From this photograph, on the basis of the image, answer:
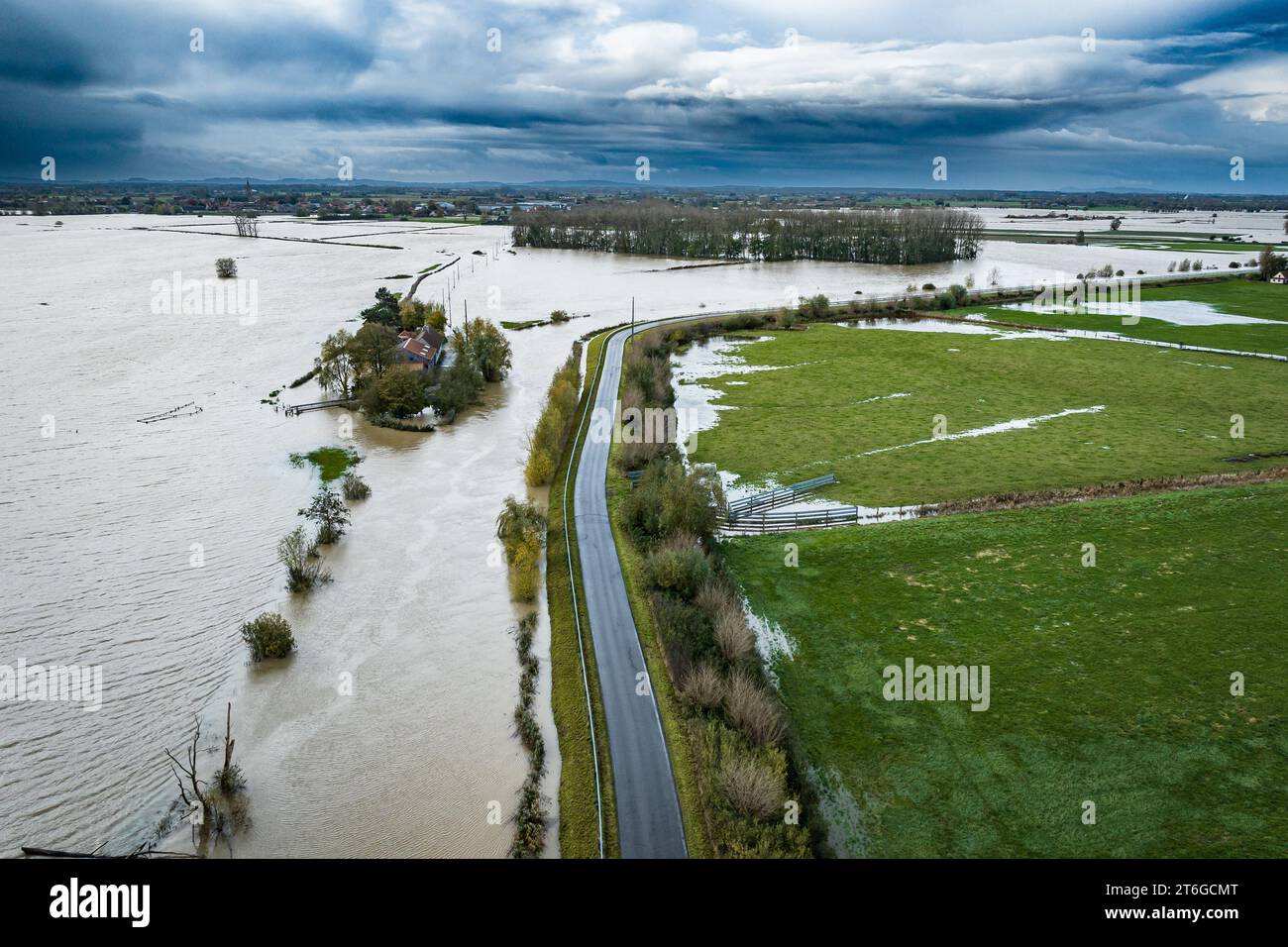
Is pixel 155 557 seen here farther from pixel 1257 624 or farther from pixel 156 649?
pixel 1257 624

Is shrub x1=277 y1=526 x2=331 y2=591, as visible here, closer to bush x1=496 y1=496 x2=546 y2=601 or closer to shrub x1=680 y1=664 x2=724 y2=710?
bush x1=496 y1=496 x2=546 y2=601

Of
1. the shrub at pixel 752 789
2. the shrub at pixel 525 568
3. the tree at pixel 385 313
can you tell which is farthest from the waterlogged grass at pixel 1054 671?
the tree at pixel 385 313

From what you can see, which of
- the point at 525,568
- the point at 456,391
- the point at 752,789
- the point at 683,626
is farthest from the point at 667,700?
the point at 456,391

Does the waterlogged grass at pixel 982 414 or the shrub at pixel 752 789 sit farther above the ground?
the waterlogged grass at pixel 982 414

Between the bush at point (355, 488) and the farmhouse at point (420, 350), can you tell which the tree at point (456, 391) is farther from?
the bush at point (355, 488)

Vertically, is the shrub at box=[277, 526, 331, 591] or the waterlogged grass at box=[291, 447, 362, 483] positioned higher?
the waterlogged grass at box=[291, 447, 362, 483]

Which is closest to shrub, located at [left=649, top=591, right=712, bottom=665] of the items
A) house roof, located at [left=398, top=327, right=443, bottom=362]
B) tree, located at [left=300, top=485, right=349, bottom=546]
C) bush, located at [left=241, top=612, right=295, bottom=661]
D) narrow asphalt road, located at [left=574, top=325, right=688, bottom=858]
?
narrow asphalt road, located at [left=574, top=325, right=688, bottom=858]
